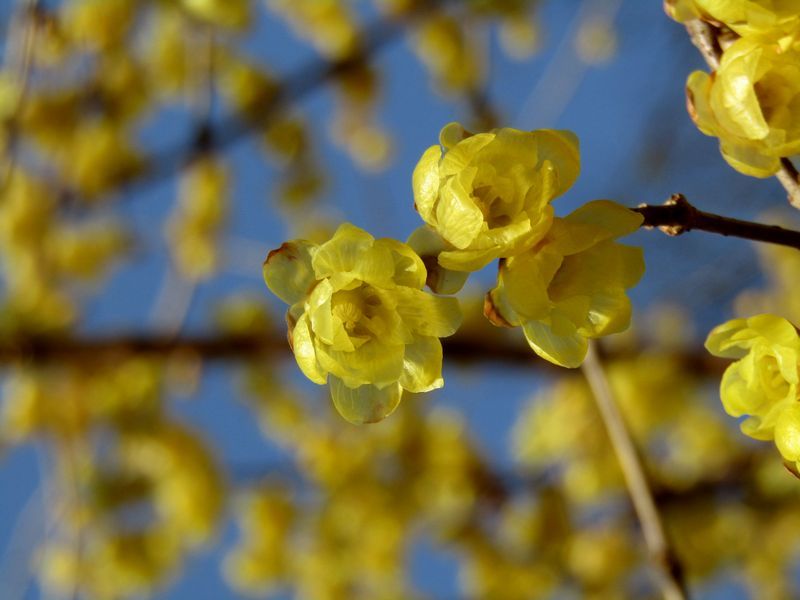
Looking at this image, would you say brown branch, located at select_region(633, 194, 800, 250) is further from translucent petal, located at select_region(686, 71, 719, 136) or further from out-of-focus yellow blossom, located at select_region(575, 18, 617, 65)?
out-of-focus yellow blossom, located at select_region(575, 18, 617, 65)

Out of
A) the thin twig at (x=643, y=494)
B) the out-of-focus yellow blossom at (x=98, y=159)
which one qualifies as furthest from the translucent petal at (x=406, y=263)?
the out-of-focus yellow blossom at (x=98, y=159)

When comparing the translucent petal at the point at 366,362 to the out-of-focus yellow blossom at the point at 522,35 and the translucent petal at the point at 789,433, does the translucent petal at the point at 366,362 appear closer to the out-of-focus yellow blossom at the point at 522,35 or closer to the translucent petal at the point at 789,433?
the translucent petal at the point at 789,433

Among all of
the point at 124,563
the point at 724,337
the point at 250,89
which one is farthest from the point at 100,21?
the point at 724,337

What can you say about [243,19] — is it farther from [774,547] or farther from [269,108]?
[774,547]

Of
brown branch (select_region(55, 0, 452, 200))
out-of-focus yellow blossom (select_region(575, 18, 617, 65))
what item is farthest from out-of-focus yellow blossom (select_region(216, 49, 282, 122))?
out-of-focus yellow blossom (select_region(575, 18, 617, 65))

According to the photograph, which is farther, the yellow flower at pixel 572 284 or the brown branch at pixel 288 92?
the brown branch at pixel 288 92
